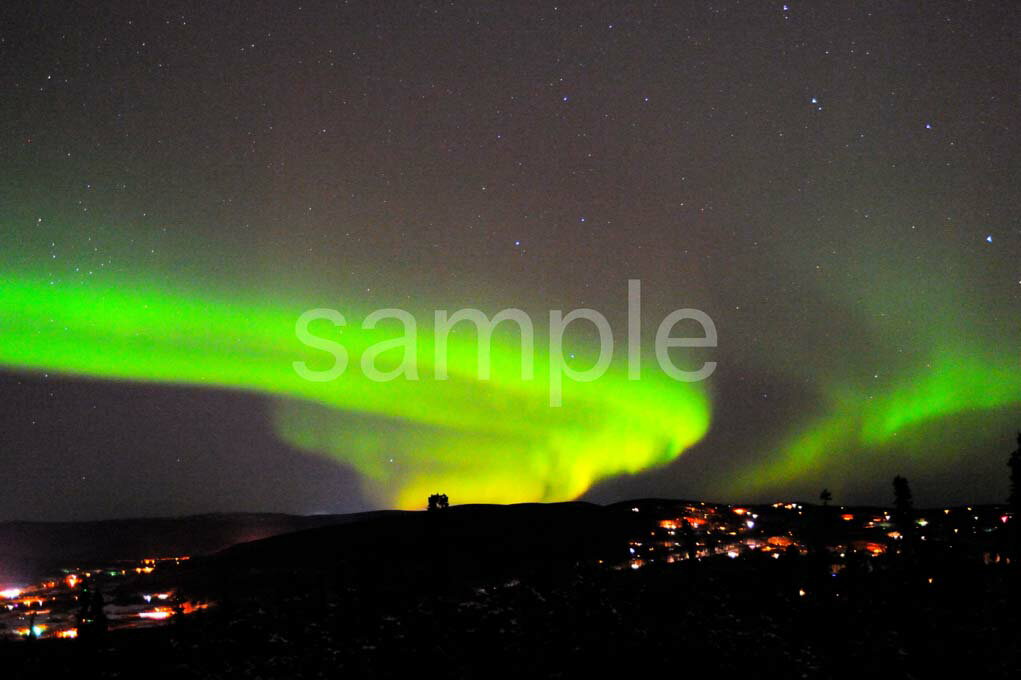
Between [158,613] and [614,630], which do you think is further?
[158,613]

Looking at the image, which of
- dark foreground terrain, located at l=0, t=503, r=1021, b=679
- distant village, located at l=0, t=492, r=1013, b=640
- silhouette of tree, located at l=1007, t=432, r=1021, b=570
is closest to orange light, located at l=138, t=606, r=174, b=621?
distant village, located at l=0, t=492, r=1013, b=640

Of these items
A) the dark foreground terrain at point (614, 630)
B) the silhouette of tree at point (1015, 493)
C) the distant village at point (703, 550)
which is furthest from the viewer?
the silhouette of tree at point (1015, 493)

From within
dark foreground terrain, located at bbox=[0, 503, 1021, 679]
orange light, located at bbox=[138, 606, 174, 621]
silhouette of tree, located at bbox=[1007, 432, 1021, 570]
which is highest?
silhouette of tree, located at bbox=[1007, 432, 1021, 570]

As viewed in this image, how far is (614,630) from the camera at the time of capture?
76.9 ft

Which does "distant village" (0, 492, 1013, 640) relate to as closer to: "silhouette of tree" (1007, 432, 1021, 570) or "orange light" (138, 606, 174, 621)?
"orange light" (138, 606, 174, 621)

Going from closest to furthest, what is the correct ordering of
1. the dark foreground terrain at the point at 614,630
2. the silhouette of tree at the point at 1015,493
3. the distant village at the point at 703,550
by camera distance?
1. the dark foreground terrain at the point at 614,630
2. the distant village at the point at 703,550
3. the silhouette of tree at the point at 1015,493

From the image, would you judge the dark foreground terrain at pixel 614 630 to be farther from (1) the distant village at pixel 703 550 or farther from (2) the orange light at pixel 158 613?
(2) the orange light at pixel 158 613

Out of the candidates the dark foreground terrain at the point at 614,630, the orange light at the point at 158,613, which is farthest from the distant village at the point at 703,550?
the dark foreground terrain at the point at 614,630

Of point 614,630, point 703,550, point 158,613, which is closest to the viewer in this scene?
point 614,630

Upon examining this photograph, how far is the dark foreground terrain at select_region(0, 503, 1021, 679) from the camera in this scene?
64.4ft

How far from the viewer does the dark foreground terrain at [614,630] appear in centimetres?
1964

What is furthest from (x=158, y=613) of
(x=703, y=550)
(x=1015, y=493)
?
(x=1015, y=493)

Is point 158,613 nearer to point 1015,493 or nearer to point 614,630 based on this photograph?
point 614,630

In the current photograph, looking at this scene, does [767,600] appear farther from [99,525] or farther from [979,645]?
[99,525]
